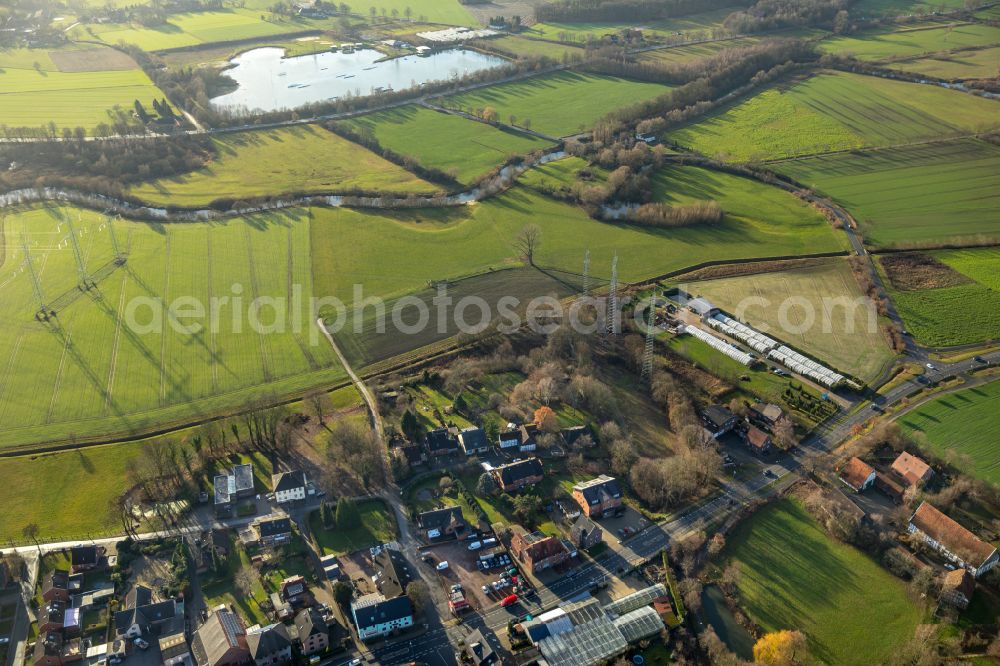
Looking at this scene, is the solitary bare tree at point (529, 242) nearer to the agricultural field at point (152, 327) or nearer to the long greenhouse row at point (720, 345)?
the long greenhouse row at point (720, 345)

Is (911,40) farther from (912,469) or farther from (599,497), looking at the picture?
(599,497)

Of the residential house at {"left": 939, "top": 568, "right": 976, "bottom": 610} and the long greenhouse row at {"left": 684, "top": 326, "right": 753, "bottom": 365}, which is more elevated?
the long greenhouse row at {"left": 684, "top": 326, "right": 753, "bottom": 365}

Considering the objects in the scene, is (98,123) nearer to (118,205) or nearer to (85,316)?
(118,205)

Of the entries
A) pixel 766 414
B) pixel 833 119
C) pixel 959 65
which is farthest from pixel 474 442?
pixel 959 65

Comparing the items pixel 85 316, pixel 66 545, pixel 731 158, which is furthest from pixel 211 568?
pixel 731 158

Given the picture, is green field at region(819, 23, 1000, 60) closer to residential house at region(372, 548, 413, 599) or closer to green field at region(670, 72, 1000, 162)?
green field at region(670, 72, 1000, 162)

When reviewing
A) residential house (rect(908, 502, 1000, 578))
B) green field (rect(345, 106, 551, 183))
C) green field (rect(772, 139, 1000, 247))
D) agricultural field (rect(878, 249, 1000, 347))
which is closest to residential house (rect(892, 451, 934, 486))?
residential house (rect(908, 502, 1000, 578))

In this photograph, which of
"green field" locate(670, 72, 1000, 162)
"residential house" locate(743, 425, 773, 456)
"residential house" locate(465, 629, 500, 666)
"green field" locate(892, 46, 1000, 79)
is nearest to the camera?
"residential house" locate(465, 629, 500, 666)

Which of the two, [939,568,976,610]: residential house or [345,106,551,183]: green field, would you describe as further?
[345,106,551,183]: green field

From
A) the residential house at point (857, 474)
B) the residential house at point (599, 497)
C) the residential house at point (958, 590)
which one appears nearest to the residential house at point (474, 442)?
the residential house at point (599, 497)
